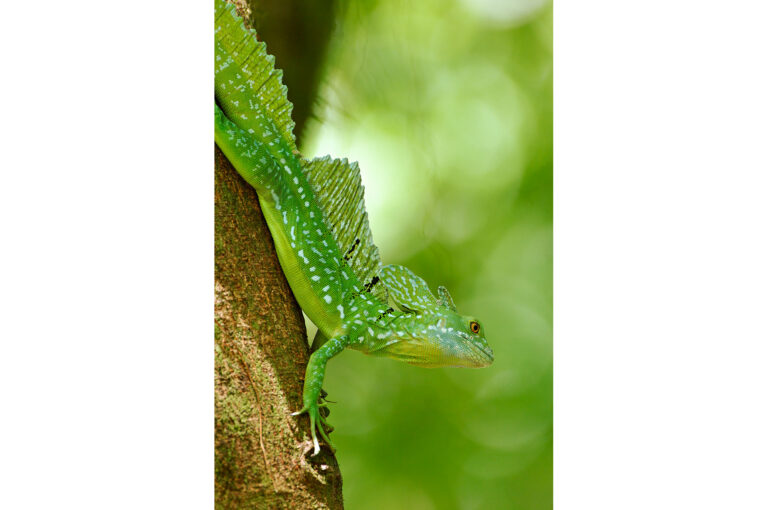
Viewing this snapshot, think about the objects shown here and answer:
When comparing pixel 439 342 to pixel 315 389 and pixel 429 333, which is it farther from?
pixel 315 389

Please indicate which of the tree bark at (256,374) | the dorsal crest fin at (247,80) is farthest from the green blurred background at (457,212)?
the tree bark at (256,374)

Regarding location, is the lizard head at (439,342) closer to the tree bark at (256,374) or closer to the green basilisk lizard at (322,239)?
the green basilisk lizard at (322,239)

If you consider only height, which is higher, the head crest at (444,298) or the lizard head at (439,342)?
the head crest at (444,298)

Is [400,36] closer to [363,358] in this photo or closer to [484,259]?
[484,259]

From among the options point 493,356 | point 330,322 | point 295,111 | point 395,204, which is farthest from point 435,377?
point 295,111

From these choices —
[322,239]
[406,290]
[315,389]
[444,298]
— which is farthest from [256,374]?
[444,298]

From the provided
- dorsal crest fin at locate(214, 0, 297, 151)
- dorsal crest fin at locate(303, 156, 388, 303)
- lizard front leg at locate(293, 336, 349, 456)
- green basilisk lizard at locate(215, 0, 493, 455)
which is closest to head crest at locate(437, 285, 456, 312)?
green basilisk lizard at locate(215, 0, 493, 455)
